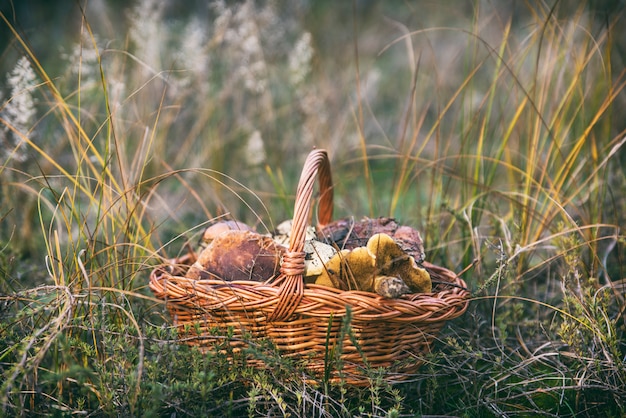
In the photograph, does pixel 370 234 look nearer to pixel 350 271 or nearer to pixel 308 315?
pixel 350 271

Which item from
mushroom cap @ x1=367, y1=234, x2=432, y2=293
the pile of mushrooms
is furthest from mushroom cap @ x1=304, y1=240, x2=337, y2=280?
mushroom cap @ x1=367, y1=234, x2=432, y2=293

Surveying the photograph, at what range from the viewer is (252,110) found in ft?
10.8

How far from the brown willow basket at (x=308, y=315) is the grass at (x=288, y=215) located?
0.06 metres

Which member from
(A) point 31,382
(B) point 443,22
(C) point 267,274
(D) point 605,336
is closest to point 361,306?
(C) point 267,274

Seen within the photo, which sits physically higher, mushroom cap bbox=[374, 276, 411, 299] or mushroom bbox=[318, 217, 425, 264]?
mushroom cap bbox=[374, 276, 411, 299]

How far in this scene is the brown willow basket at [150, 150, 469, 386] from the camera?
1.14 metres

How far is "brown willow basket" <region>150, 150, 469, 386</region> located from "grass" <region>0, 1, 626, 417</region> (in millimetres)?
57

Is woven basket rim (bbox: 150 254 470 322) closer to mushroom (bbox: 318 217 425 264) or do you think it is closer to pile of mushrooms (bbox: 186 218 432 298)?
pile of mushrooms (bbox: 186 218 432 298)

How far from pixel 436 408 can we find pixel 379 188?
2121mm

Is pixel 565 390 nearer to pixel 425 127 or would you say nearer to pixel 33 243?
pixel 33 243

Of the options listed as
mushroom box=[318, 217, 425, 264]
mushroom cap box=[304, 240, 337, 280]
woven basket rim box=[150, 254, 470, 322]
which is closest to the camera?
woven basket rim box=[150, 254, 470, 322]

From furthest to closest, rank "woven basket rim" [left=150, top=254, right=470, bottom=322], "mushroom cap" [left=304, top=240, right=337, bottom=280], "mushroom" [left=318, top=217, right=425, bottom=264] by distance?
"mushroom" [left=318, top=217, right=425, bottom=264] → "mushroom cap" [left=304, top=240, right=337, bottom=280] → "woven basket rim" [left=150, top=254, right=470, bottom=322]

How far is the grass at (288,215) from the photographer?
3.84 ft

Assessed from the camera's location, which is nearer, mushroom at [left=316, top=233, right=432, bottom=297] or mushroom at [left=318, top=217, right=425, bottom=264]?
mushroom at [left=316, top=233, right=432, bottom=297]
